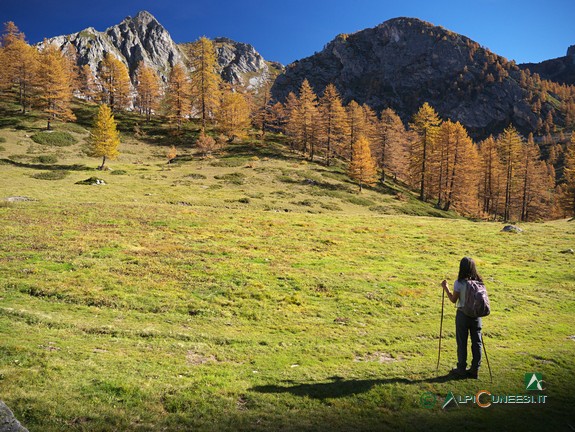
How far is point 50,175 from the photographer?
158 feet

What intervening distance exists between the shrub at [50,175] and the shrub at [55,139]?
20953mm

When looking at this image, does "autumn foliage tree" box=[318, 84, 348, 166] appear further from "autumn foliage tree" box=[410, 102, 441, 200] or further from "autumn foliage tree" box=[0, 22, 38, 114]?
"autumn foliage tree" box=[0, 22, 38, 114]

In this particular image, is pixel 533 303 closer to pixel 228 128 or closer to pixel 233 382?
pixel 233 382

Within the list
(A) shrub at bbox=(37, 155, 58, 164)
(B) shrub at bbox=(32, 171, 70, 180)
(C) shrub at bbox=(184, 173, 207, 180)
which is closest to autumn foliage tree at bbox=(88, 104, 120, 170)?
(B) shrub at bbox=(32, 171, 70, 180)

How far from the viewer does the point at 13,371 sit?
7.67 m

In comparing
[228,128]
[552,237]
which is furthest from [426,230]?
[228,128]

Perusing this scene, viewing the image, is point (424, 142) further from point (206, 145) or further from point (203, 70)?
point (203, 70)

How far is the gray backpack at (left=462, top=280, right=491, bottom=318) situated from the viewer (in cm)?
870

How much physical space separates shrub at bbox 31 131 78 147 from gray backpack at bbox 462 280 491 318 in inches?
3089

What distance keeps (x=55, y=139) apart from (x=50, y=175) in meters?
25.1

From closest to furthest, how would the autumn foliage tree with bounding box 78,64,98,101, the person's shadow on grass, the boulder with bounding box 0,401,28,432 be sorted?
1. the boulder with bounding box 0,401,28,432
2. the person's shadow on grass
3. the autumn foliage tree with bounding box 78,64,98,101

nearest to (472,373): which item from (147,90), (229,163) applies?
(229,163)

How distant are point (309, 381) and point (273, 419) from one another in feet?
7.13

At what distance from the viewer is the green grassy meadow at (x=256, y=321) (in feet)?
23.9
